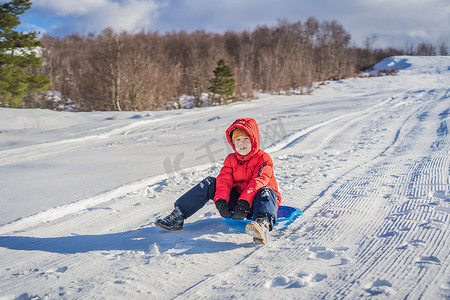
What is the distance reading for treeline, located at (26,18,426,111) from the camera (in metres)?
21.4

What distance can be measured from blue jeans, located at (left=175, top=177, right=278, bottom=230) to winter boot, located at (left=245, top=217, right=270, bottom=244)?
0.21ft

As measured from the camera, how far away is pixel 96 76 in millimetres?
22766

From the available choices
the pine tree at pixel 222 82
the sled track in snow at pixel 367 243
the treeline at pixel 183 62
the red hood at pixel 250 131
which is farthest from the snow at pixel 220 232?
the treeline at pixel 183 62

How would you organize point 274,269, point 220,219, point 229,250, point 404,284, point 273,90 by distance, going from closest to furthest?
point 404,284
point 274,269
point 229,250
point 220,219
point 273,90

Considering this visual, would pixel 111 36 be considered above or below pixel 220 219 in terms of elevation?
above

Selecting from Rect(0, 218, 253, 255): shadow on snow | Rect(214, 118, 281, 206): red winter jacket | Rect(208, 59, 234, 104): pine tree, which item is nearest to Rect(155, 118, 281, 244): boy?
Rect(214, 118, 281, 206): red winter jacket

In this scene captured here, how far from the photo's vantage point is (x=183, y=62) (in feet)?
116

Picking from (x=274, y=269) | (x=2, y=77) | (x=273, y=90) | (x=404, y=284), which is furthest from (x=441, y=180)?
(x=273, y=90)

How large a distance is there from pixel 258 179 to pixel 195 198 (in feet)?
1.61

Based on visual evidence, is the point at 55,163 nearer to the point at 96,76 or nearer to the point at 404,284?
the point at 404,284

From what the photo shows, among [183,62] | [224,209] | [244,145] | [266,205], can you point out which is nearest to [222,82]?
[183,62]

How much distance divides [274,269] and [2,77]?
1124 centimetres

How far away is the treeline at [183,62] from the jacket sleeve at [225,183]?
19.8m

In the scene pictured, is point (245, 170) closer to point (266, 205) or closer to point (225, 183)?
point (225, 183)
